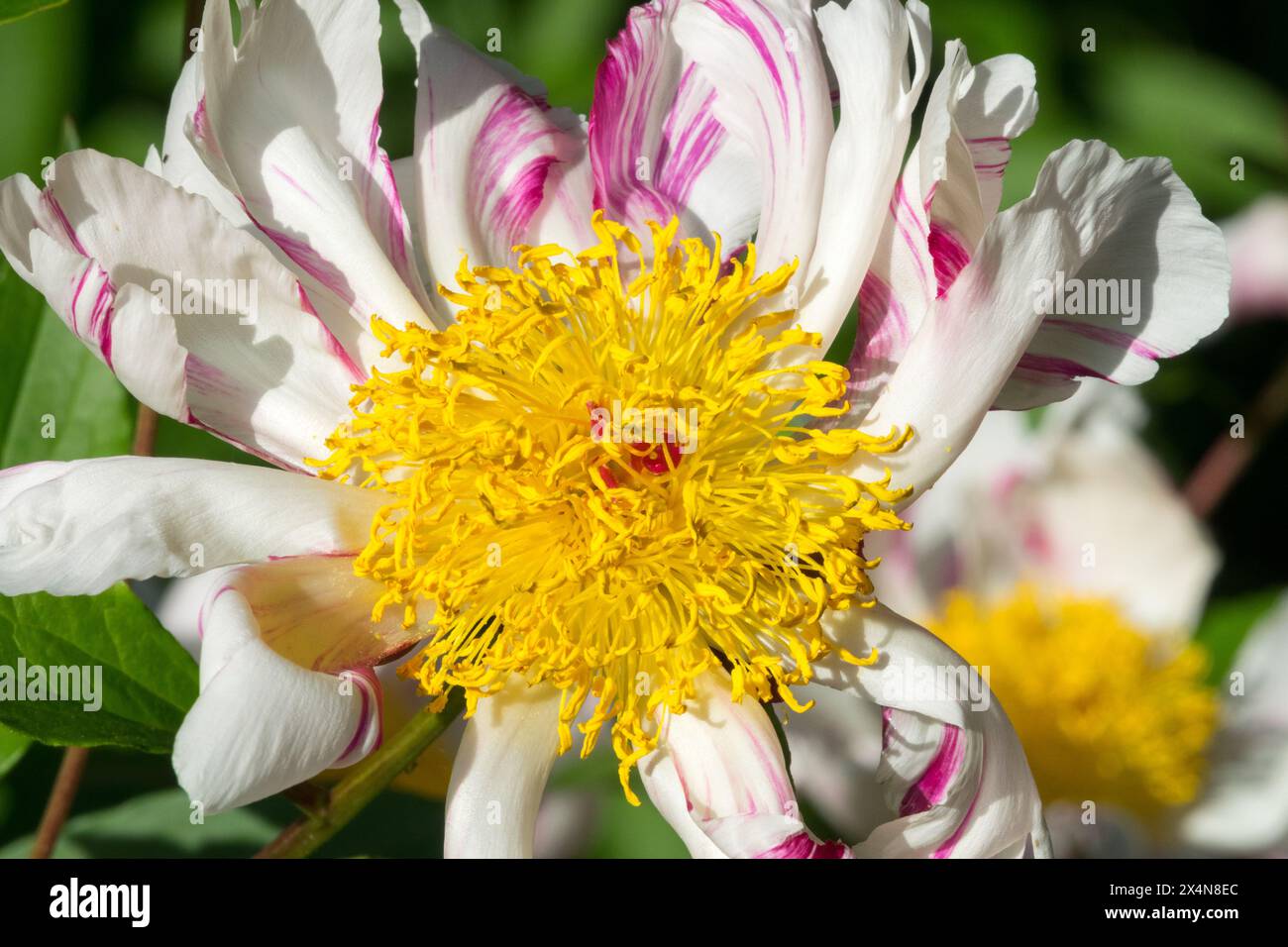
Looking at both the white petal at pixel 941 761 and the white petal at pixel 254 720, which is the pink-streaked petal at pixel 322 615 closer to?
the white petal at pixel 254 720

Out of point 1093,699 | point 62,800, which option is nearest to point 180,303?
point 62,800

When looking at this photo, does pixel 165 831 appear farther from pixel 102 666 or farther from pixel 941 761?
pixel 941 761

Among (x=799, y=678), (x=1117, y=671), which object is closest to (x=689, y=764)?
(x=799, y=678)

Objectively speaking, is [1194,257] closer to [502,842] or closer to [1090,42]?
[502,842]

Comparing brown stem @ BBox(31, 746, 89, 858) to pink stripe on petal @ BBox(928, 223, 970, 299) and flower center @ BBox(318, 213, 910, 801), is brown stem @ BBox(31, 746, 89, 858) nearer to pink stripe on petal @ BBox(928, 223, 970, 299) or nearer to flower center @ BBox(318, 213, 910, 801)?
flower center @ BBox(318, 213, 910, 801)

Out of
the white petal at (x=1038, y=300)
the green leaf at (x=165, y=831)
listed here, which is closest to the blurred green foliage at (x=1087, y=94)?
the green leaf at (x=165, y=831)

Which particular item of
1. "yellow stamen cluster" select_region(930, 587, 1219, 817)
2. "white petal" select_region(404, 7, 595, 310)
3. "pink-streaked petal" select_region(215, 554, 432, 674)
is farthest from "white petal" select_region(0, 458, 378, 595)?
"yellow stamen cluster" select_region(930, 587, 1219, 817)
